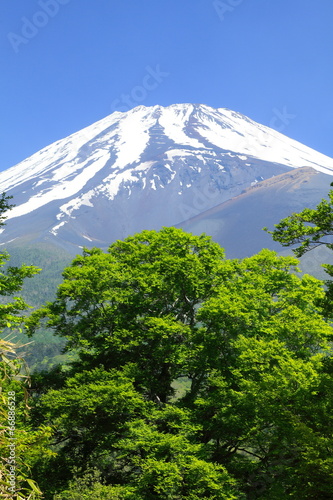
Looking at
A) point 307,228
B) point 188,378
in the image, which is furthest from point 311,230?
point 188,378

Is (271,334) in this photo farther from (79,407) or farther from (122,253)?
(122,253)

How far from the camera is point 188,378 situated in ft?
90.4

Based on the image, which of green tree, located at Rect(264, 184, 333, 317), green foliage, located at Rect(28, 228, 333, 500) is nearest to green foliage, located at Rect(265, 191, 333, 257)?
green tree, located at Rect(264, 184, 333, 317)

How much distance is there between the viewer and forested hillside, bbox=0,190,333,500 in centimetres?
1877

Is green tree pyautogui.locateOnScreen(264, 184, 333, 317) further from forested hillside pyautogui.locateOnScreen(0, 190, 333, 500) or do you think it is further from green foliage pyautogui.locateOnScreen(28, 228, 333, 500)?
green foliage pyautogui.locateOnScreen(28, 228, 333, 500)

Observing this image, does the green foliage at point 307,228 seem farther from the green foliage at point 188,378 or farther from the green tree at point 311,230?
the green foliage at point 188,378

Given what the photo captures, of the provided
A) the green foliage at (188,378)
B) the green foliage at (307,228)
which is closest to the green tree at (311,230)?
the green foliage at (307,228)

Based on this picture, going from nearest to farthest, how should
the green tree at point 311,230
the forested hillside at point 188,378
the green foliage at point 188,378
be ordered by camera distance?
1. the green tree at point 311,230
2. the forested hillside at point 188,378
3. the green foliage at point 188,378

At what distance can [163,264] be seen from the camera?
29406 mm

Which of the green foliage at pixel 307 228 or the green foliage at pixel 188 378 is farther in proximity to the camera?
the green foliage at pixel 188 378

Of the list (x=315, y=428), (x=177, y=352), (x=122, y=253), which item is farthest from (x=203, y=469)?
(x=122, y=253)

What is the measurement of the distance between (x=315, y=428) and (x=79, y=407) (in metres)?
13.1

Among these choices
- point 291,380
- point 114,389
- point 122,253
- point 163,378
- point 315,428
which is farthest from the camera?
point 122,253

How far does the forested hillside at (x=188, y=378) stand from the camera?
1877 centimetres
